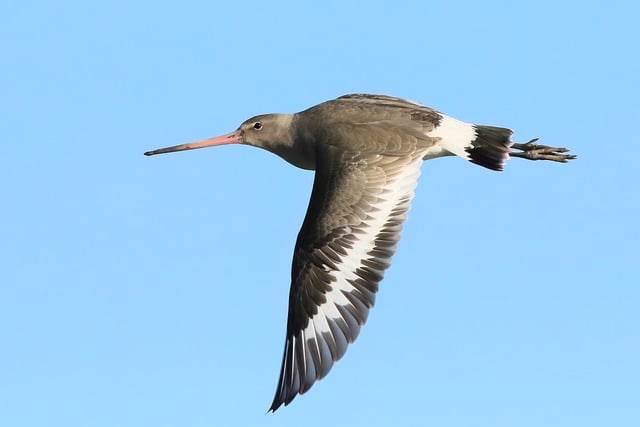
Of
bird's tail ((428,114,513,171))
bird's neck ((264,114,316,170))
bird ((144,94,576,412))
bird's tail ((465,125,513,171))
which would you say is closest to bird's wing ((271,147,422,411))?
bird ((144,94,576,412))

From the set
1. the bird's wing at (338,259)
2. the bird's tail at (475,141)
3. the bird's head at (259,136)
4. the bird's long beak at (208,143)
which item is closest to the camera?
the bird's wing at (338,259)

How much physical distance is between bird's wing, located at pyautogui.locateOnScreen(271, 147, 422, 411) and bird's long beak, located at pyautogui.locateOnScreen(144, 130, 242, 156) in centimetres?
205

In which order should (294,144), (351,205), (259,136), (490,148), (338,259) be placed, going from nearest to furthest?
(338,259), (351,205), (490,148), (294,144), (259,136)

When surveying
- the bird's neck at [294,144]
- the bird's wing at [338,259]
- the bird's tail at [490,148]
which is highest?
the bird's tail at [490,148]

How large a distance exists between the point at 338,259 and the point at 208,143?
9.54 feet

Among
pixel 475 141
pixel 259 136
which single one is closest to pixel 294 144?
pixel 259 136

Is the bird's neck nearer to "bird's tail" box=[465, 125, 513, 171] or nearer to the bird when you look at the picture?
the bird

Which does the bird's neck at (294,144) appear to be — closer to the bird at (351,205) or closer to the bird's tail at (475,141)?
the bird at (351,205)

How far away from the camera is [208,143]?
43.4ft

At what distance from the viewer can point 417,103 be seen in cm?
1238

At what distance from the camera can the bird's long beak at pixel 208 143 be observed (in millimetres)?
13117

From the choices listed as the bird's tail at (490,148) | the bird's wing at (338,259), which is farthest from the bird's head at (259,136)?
the bird's tail at (490,148)

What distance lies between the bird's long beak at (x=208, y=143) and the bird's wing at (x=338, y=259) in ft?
6.73

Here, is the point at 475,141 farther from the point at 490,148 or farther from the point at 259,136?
the point at 259,136
